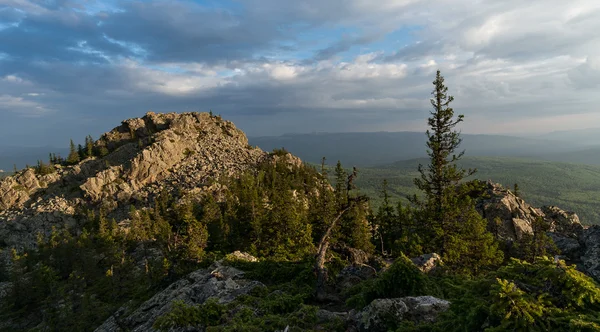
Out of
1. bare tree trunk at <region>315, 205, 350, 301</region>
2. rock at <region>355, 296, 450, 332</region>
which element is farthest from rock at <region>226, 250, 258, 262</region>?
rock at <region>355, 296, 450, 332</region>

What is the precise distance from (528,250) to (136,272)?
6982 centimetres

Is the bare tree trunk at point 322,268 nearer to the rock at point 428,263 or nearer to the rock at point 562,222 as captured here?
the rock at point 428,263

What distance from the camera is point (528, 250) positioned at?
38.5 meters

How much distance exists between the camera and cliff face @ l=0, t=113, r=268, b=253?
93.4m

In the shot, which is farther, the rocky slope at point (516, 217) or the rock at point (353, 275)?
the rocky slope at point (516, 217)

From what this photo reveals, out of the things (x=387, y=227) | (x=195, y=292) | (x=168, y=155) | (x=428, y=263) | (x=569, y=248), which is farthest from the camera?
(x=168, y=155)

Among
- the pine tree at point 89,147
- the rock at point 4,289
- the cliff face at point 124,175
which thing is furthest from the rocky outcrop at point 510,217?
the pine tree at point 89,147

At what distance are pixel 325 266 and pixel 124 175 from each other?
11150 cm

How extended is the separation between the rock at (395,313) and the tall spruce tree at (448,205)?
22.4 metres

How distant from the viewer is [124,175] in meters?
109

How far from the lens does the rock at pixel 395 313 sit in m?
10.3

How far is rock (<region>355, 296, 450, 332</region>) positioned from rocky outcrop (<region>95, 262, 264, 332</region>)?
1029cm

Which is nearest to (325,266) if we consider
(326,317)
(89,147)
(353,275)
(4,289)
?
(353,275)

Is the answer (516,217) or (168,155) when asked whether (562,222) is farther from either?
(168,155)
